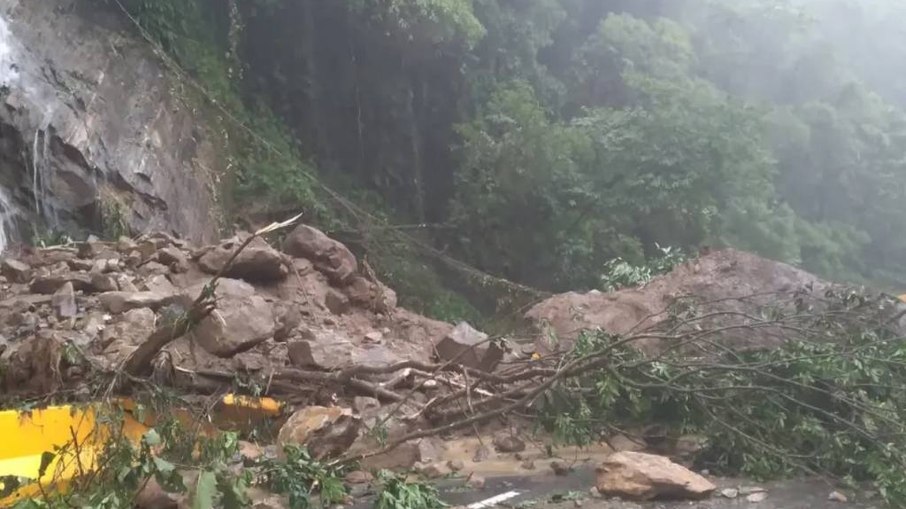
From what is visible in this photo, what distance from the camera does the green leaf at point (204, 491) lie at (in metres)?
3.57

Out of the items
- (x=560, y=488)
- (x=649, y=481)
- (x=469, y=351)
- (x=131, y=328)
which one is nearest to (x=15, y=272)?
(x=131, y=328)

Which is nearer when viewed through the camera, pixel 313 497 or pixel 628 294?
pixel 313 497

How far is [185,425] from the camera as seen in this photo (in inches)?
198

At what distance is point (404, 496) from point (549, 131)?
11809mm

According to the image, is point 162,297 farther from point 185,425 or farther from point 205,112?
point 205,112

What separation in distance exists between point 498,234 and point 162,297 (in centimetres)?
1006

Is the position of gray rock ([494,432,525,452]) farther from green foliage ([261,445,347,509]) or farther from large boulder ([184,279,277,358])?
green foliage ([261,445,347,509])

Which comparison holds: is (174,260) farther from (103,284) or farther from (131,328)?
(131,328)

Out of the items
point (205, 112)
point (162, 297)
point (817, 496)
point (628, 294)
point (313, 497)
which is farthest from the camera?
point (205, 112)

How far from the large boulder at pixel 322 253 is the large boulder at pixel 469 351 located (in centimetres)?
123

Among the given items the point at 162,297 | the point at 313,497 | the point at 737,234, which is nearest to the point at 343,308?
the point at 162,297

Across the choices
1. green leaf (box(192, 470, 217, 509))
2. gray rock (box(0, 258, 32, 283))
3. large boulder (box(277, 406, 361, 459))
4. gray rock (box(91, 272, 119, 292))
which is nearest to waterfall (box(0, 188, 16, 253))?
gray rock (box(0, 258, 32, 283))

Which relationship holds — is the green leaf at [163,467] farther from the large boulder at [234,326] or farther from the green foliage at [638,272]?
the green foliage at [638,272]

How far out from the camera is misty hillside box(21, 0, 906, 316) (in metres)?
14.3
